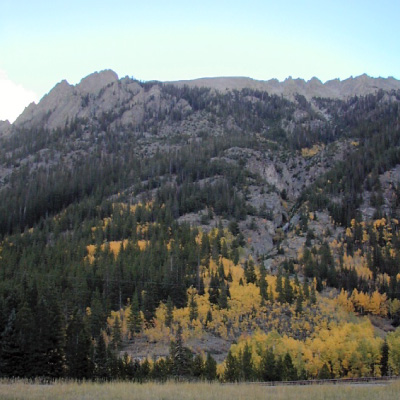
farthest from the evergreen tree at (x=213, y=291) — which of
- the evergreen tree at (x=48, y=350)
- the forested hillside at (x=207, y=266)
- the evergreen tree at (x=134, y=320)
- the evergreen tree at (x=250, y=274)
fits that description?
the evergreen tree at (x=48, y=350)

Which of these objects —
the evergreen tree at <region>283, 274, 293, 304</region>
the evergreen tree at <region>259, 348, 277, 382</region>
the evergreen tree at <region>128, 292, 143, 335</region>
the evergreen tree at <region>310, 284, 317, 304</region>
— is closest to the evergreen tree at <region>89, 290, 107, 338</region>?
the evergreen tree at <region>128, 292, 143, 335</region>

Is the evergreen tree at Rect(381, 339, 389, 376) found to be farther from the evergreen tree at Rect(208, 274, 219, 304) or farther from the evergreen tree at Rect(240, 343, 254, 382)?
the evergreen tree at Rect(208, 274, 219, 304)

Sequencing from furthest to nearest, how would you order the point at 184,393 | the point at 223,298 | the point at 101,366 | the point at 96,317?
1. the point at 223,298
2. the point at 96,317
3. the point at 101,366
4. the point at 184,393

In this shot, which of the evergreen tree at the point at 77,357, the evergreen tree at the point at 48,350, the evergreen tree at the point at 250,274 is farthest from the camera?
the evergreen tree at the point at 250,274

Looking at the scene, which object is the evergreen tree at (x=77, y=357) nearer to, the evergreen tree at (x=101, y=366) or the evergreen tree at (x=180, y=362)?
the evergreen tree at (x=101, y=366)

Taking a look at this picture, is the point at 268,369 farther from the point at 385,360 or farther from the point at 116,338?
the point at 116,338

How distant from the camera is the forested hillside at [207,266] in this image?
57125 mm

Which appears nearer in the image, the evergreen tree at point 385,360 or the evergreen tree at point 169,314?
the evergreen tree at point 385,360

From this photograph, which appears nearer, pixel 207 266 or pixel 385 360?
pixel 385 360

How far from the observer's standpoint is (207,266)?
10506 centimetres

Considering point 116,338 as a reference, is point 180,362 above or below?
above

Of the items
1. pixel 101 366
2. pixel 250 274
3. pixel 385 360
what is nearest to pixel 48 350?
pixel 101 366

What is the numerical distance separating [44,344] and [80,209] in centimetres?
10808

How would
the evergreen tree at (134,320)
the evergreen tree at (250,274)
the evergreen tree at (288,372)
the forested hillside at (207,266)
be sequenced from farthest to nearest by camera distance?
the evergreen tree at (250,274) → the evergreen tree at (134,320) → the forested hillside at (207,266) → the evergreen tree at (288,372)
